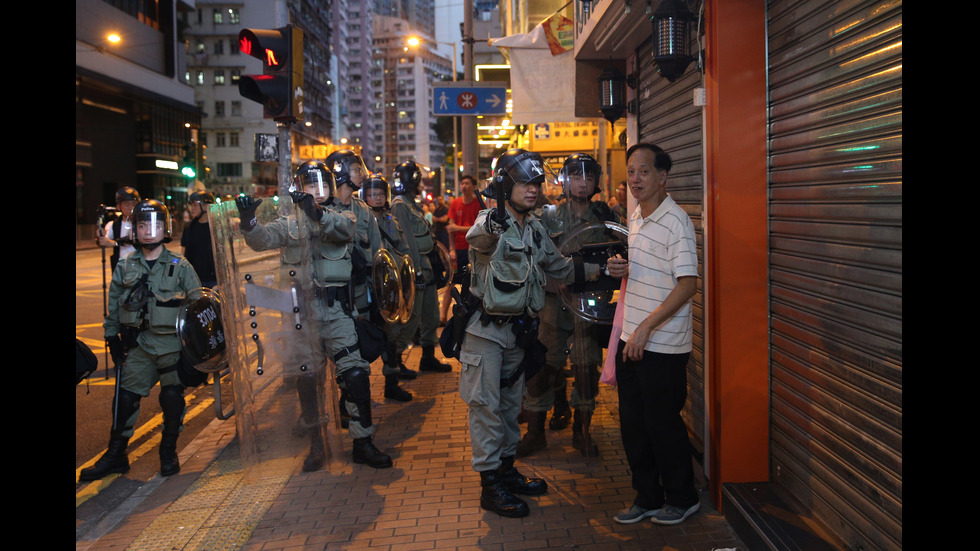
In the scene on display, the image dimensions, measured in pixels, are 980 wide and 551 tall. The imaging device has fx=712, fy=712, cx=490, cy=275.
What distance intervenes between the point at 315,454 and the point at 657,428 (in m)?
2.54

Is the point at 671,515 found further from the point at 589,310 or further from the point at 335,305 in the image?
the point at 335,305

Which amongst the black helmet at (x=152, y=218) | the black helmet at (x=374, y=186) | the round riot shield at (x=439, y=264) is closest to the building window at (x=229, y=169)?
the round riot shield at (x=439, y=264)

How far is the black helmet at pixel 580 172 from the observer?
544 cm

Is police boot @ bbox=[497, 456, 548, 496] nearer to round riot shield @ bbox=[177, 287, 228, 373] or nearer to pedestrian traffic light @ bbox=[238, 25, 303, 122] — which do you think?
round riot shield @ bbox=[177, 287, 228, 373]

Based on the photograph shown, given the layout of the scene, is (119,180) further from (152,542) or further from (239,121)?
(152,542)

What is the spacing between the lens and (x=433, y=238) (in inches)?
324

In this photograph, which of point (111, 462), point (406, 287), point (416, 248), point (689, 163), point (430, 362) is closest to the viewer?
point (689, 163)

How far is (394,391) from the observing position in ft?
23.5

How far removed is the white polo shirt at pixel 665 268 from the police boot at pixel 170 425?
352 cm

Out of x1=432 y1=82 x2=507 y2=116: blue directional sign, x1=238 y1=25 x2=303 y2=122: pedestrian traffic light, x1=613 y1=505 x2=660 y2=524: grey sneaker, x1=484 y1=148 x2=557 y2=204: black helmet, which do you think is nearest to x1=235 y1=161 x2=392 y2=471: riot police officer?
x1=238 y1=25 x2=303 y2=122: pedestrian traffic light

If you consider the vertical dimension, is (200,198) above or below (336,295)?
above

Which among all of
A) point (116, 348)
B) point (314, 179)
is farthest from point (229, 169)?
point (314, 179)

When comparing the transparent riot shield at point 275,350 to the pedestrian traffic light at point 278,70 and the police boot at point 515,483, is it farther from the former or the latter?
the police boot at point 515,483

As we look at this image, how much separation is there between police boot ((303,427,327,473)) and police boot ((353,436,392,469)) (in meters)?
0.28
